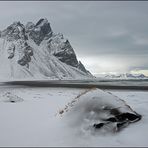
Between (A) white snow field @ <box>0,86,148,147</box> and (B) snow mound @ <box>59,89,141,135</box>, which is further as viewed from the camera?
(B) snow mound @ <box>59,89,141,135</box>

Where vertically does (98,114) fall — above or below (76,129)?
above

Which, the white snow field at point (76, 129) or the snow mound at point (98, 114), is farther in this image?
the snow mound at point (98, 114)

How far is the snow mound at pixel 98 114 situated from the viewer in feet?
34.6

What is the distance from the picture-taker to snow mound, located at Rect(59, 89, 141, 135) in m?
10.5

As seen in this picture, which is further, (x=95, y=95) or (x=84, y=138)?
(x=95, y=95)

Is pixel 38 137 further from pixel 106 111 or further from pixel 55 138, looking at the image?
pixel 106 111

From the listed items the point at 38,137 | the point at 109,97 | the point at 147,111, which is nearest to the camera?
the point at 38,137

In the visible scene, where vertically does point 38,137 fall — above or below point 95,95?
below

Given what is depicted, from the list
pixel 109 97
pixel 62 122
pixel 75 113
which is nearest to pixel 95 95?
pixel 109 97

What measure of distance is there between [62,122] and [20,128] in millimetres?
2041

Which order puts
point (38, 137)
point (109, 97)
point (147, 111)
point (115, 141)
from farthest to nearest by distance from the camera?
point (147, 111) < point (109, 97) < point (38, 137) < point (115, 141)

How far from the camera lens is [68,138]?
32.0 ft

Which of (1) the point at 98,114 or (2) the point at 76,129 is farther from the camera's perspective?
(1) the point at 98,114

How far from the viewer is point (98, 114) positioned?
11.3 meters
